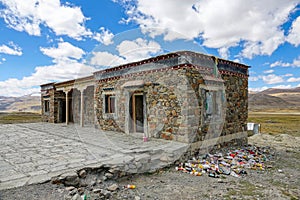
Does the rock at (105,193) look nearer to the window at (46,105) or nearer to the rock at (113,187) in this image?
the rock at (113,187)

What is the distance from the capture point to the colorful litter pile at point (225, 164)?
5.46 meters

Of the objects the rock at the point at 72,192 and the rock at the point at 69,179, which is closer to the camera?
the rock at the point at 72,192

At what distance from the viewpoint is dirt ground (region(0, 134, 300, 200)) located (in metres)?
3.39

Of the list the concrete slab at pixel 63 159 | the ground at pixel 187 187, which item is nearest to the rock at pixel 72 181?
the ground at pixel 187 187

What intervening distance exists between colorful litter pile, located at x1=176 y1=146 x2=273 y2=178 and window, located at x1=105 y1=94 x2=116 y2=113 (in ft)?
16.1

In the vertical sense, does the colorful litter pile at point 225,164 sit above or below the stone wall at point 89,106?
below

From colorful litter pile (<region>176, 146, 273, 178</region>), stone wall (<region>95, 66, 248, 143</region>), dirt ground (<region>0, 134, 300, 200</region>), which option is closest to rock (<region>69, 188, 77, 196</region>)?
dirt ground (<region>0, 134, 300, 200</region>)

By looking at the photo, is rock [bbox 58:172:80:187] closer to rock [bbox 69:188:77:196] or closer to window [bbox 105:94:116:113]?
rock [bbox 69:188:77:196]

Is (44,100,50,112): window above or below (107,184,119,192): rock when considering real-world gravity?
above

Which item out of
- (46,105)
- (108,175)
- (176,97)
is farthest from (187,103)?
(46,105)

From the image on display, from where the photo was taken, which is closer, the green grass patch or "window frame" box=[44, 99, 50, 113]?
"window frame" box=[44, 99, 50, 113]

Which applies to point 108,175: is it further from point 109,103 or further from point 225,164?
point 109,103

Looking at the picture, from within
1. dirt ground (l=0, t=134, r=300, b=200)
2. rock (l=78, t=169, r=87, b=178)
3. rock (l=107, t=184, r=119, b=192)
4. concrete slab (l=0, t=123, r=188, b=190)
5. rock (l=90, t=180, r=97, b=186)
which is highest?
concrete slab (l=0, t=123, r=188, b=190)

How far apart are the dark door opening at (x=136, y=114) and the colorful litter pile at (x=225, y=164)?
3257 mm
